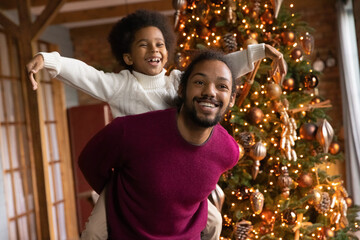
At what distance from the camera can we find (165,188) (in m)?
1.46

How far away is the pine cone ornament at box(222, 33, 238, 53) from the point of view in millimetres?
2582

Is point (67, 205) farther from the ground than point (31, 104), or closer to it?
closer to it

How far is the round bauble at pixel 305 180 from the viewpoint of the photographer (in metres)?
2.69

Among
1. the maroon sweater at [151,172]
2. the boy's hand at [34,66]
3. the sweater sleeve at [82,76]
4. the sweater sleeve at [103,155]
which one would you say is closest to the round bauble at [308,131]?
the maroon sweater at [151,172]

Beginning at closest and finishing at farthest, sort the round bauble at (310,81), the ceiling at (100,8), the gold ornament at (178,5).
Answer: the gold ornament at (178,5) < the round bauble at (310,81) < the ceiling at (100,8)

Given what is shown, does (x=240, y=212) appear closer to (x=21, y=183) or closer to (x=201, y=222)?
(x=201, y=222)

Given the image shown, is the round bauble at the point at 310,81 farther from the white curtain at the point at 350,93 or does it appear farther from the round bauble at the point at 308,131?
the white curtain at the point at 350,93

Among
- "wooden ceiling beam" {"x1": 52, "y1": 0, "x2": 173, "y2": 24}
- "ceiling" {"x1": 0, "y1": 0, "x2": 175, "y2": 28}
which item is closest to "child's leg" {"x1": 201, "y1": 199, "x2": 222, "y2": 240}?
"ceiling" {"x1": 0, "y1": 0, "x2": 175, "y2": 28}

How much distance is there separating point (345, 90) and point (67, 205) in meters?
3.71

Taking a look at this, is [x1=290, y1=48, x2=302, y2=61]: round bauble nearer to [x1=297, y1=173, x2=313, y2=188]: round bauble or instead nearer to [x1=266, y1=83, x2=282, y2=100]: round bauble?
[x1=266, y1=83, x2=282, y2=100]: round bauble

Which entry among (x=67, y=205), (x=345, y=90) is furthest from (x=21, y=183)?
(x=345, y=90)

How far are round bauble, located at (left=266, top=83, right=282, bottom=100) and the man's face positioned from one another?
1.12m

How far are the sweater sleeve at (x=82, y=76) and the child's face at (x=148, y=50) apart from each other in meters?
0.08

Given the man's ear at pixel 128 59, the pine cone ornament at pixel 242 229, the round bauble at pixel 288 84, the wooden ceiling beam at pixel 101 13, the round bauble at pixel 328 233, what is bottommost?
the round bauble at pixel 328 233
